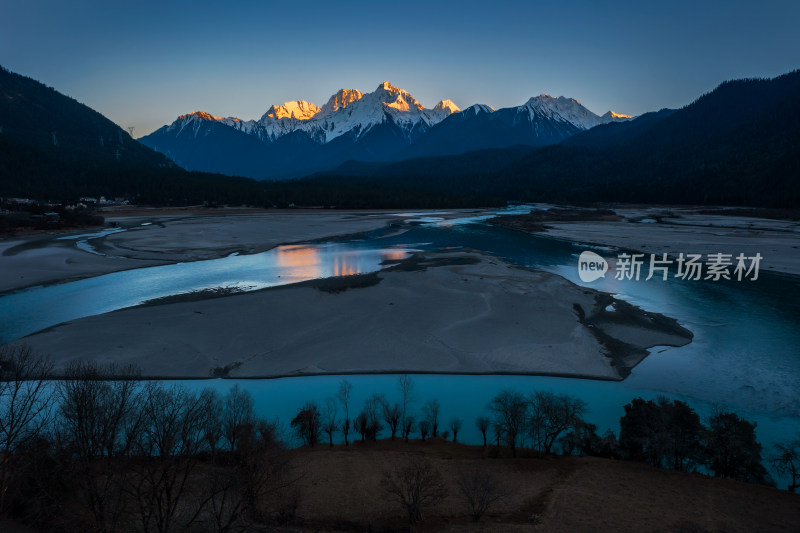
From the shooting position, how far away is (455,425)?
56.9 feet

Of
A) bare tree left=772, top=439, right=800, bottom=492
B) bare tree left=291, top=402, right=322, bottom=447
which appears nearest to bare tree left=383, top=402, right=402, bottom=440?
bare tree left=291, top=402, right=322, bottom=447

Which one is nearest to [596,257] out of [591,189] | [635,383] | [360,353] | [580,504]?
[635,383]

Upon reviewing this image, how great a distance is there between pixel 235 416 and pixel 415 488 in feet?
19.9

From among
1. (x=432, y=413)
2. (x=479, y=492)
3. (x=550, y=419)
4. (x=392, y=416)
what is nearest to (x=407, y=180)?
(x=432, y=413)

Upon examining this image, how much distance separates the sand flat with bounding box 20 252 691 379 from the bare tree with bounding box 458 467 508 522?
839 cm

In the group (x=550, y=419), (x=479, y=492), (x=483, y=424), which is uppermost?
(x=550, y=419)

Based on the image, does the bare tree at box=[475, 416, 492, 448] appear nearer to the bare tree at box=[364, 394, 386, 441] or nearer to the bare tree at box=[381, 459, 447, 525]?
the bare tree at box=[381, 459, 447, 525]

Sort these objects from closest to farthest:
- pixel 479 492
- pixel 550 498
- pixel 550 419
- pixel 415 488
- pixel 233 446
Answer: pixel 415 488 → pixel 479 492 → pixel 550 498 → pixel 233 446 → pixel 550 419

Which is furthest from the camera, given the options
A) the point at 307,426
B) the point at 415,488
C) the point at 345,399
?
the point at 345,399

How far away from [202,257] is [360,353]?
33.1 meters

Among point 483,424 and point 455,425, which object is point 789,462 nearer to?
point 483,424

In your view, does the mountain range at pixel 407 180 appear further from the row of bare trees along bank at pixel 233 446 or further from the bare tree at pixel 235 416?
the row of bare trees along bank at pixel 233 446

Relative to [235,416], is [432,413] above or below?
below

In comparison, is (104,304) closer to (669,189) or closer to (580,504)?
(580,504)
